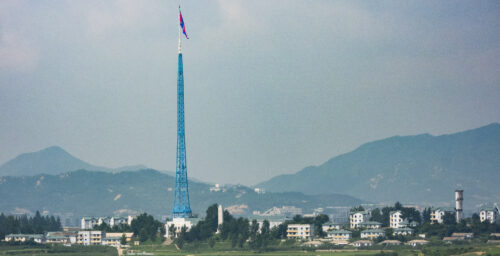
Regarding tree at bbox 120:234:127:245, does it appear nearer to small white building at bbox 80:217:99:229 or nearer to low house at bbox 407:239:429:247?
small white building at bbox 80:217:99:229

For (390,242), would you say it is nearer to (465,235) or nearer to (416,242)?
(416,242)

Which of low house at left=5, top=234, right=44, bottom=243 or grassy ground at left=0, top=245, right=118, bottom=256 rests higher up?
low house at left=5, top=234, right=44, bottom=243

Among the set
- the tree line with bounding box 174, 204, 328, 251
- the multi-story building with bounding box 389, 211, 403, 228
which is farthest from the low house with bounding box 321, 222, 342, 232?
the multi-story building with bounding box 389, 211, 403, 228

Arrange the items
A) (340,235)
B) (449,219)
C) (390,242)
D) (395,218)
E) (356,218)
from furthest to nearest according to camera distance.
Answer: (356,218) → (395,218) → (449,219) → (340,235) → (390,242)

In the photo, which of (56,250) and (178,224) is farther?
(178,224)

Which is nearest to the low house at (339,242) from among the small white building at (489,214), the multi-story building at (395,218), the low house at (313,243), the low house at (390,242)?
the low house at (313,243)

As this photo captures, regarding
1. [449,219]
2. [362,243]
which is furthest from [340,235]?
[449,219]
